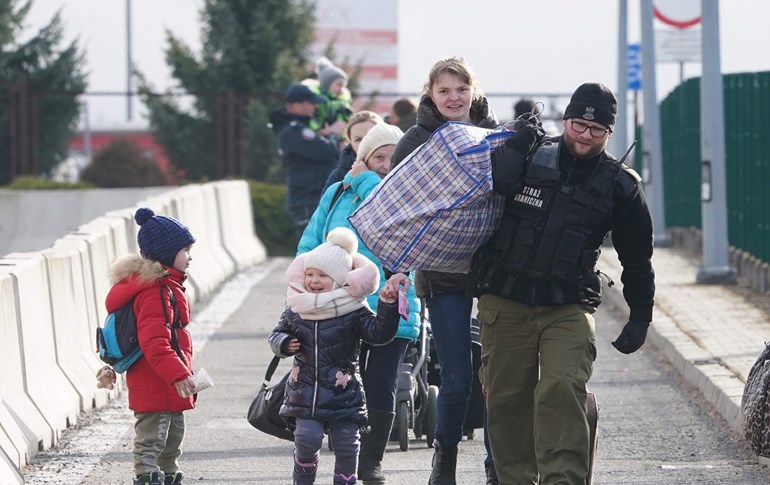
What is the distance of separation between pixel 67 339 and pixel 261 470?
6.20ft

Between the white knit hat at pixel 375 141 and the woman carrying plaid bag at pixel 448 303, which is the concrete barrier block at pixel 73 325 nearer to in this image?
the white knit hat at pixel 375 141

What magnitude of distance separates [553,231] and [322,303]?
1.04 metres

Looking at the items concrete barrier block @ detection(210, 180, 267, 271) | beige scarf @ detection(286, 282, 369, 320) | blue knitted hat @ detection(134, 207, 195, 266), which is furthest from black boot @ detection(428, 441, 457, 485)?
concrete barrier block @ detection(210, 180, 267, 271)

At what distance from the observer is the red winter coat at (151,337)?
7.72m

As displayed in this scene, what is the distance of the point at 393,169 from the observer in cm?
768

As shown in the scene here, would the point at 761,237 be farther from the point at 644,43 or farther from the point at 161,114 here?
the point at 161,114

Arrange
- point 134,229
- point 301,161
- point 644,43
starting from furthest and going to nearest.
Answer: point 644,43 → point 301,161 → point 134,229

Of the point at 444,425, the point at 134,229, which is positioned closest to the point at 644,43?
the point at 134,229

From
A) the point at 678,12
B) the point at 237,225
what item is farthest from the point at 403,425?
the point at 678,12

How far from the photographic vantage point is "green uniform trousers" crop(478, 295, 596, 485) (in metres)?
7.33

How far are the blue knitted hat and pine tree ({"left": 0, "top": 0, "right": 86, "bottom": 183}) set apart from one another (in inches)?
1230

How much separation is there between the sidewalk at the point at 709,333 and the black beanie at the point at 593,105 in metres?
2.98

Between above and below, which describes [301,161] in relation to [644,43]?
below

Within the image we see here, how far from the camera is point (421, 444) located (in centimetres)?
973
